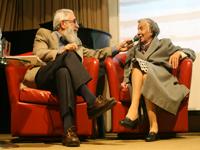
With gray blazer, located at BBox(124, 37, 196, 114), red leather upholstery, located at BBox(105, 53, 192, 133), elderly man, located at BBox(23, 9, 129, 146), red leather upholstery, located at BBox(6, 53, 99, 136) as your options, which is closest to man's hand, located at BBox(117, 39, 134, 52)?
gray blazer, located at BBox(124, 37, 196, 114)

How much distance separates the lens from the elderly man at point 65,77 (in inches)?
88.0

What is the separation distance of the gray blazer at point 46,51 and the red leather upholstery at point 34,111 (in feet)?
0.25

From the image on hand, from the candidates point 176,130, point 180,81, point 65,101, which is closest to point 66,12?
point 65,101

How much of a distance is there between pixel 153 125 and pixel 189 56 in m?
0.61

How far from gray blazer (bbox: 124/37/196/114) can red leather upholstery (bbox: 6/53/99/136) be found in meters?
0.48

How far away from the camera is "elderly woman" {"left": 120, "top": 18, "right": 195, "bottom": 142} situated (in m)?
2.57

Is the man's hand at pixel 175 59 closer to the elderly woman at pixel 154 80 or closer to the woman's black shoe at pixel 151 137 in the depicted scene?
→ the elderly woman at pixel 154 80

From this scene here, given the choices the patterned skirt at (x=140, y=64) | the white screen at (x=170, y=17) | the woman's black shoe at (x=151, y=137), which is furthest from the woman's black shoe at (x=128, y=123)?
the white screen at (x=170, y=17)

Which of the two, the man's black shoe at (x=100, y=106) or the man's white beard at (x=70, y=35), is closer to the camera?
the man's black shoe at (x=100, y=106)

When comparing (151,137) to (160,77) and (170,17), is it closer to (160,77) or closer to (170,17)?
(160,77)

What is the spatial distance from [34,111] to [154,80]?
2.83 feet

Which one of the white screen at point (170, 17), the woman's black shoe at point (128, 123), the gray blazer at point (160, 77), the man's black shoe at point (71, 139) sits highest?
the white screen at point (170, 17)

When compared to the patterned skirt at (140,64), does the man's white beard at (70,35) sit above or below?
above

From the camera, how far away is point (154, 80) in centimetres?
262
